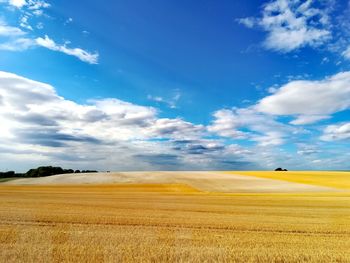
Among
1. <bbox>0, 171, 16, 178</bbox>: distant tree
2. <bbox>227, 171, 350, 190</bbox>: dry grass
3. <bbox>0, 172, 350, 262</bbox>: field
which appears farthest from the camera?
<bbox>0, 171, 16, 178</bbox>: distant tree

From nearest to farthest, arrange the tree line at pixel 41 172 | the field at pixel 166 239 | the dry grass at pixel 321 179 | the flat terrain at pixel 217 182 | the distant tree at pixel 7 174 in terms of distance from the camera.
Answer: the field at pixel 166 239 < the flat terrain at pixel 217 182 < the dry grass at pixel 321 179 < the distant tree at pixel 7 174 < the tree line at pixel 41 172

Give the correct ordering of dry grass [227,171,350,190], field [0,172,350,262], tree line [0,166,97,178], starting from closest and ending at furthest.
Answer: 1. field [0,172,350,262]
2. dry grass [227,171,350,190]
3. tree line [0,166,97,178]

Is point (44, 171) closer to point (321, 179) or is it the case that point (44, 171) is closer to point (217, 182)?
point (217, 182)

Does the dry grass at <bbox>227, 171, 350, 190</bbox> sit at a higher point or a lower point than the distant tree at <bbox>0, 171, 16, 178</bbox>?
lower

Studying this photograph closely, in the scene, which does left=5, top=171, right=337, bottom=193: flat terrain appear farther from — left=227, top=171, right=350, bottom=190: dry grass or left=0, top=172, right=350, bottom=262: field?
left=0, top=172, right=350, bottom=262: field

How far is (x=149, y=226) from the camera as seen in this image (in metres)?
17.6

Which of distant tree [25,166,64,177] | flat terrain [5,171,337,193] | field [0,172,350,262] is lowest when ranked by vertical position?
field [0,172,350,262]

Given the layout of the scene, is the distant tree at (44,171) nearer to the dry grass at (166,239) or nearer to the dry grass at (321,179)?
the dry grass at (321,179)

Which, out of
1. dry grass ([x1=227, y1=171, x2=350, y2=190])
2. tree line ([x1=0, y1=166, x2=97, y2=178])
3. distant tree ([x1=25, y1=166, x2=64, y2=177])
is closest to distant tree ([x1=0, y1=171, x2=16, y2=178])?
tree line ([x1=0, y1=166, x2=97, y2=178])

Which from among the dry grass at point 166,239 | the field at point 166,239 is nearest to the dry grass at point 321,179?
the dry grass at point 166,239

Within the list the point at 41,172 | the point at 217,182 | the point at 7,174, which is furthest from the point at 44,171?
the point at 217,182

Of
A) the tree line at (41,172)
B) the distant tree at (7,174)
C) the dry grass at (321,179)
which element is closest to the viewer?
the dry grass at (321,179)

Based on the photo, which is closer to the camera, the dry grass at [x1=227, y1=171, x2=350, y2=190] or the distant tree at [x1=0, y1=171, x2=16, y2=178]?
the dry grass at [x1=227, y1=171, x2=350, y2=190]

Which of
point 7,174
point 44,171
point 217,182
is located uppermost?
point 44,171
